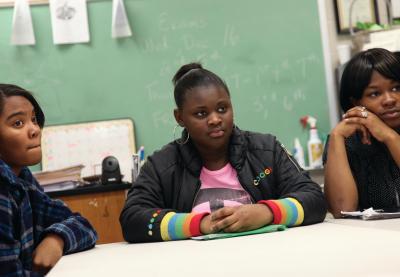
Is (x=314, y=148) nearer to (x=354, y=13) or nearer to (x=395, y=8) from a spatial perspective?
(x=354, y=13)

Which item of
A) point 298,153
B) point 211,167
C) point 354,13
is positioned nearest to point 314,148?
point 298,153

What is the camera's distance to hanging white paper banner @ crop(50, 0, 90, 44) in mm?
3135

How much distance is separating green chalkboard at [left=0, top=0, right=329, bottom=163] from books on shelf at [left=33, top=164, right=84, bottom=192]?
0.62 metres

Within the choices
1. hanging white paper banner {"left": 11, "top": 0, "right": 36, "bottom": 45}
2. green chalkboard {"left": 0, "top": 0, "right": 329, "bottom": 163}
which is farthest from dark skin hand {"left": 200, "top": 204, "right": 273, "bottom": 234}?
hanging white paper banner {"left": 11, "top": 0, "right": 36, "bottom": 45}

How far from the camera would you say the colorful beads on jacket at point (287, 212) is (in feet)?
3.97

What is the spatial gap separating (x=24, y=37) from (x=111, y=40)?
51 cm

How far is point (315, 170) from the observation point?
324 cm

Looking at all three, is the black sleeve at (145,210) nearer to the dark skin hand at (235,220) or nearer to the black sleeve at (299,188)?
the dark skin hand at (235,220)

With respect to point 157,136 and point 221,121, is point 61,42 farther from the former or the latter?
point 221,121

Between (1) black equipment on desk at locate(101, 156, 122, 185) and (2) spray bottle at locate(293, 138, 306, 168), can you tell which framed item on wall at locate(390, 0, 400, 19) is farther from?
(1) black equipment on desk at locate(101, 156, 122, 185)

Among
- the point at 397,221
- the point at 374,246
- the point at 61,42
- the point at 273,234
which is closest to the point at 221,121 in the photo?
the point at 273,234

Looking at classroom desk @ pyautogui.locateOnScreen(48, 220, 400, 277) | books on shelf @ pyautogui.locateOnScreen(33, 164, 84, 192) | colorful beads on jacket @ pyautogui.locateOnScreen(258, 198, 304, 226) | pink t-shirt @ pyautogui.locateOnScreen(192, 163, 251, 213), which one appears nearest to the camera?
classroom desk @ pyautogui.locateOnScreen(48, 220, 400, 277)

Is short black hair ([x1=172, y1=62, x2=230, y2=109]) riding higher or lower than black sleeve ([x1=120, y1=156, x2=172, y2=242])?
higher

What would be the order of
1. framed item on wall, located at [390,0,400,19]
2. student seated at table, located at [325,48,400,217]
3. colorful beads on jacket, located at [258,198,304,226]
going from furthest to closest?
framed item on wall, located at [390,0,400,19]
student seated at table, located at [325,48,400,217]
colorful beads on jacket, located at [258,198,304,226]
